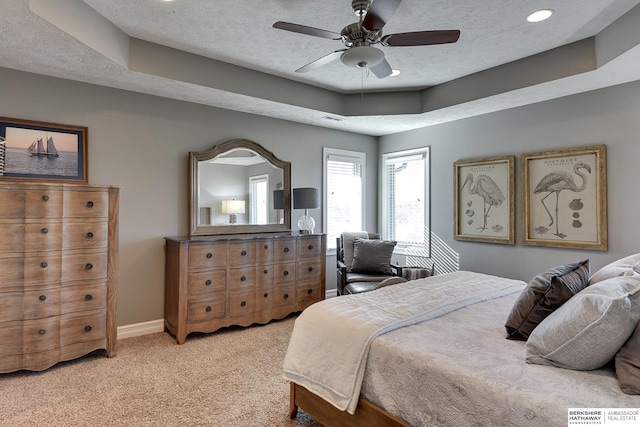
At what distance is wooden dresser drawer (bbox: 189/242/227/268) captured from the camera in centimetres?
353

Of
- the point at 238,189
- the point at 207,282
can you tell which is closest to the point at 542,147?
the point at 238,189

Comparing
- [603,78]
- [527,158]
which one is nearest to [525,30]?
[603,78]

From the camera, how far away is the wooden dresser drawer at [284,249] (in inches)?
162

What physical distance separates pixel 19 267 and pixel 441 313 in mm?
3059

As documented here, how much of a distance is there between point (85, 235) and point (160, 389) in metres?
1.41

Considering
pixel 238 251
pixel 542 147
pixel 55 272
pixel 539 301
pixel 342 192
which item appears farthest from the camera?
pixel 342 192

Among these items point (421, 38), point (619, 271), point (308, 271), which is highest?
point (421, 38)

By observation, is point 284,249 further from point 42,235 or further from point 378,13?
point 378,13

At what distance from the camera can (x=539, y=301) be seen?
175 centimetres

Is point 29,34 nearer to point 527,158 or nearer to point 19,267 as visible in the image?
point 19,267

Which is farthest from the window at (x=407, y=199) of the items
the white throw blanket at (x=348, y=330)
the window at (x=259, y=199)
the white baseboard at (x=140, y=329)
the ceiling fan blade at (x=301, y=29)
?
the white baseboard at (x=140, y=329)

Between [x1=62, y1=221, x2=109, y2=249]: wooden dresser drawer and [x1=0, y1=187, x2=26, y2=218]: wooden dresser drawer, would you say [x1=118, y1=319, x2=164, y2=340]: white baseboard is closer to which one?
[x1=62, y1=221, x2=109, y2=249]: wooden dresser drawer

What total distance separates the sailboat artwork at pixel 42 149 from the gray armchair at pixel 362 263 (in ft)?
10.3

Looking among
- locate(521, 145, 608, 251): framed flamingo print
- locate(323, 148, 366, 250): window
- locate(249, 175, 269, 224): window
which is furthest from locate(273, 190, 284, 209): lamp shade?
locate(521, 145, 608, 251): framed flamingo print
